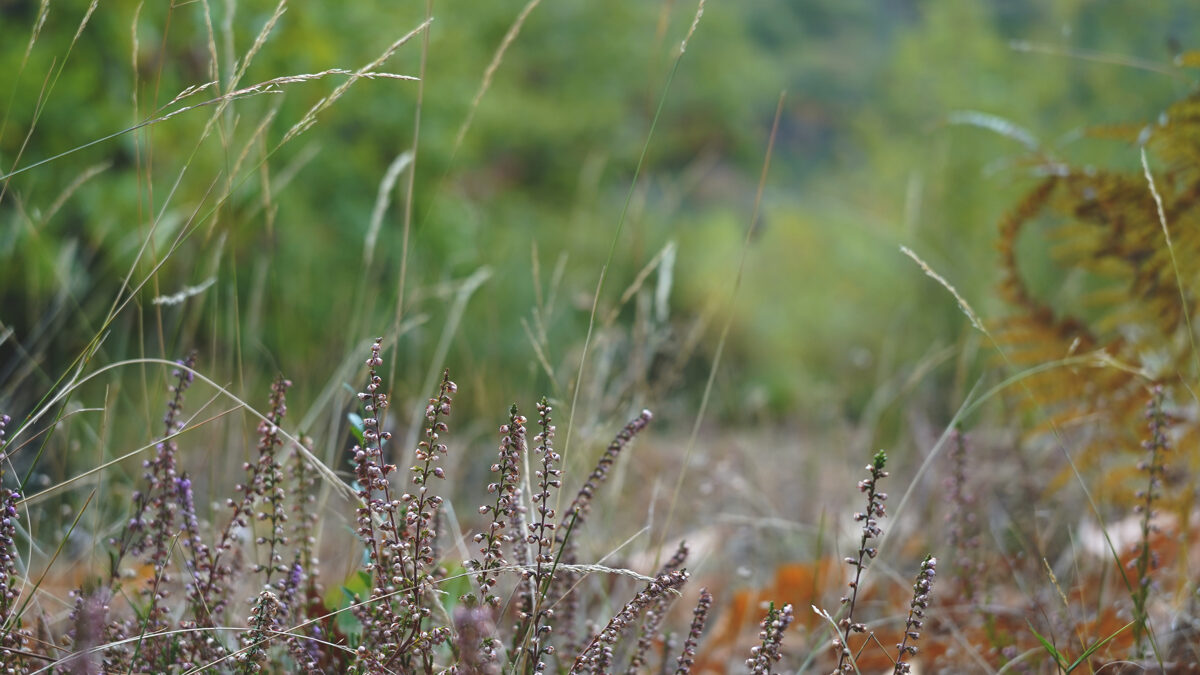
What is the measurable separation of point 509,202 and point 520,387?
5057 mm

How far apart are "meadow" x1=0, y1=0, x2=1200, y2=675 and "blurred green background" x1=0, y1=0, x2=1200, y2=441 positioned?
0.12ft

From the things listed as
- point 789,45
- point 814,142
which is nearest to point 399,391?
point 789,45

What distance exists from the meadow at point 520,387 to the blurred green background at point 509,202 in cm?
4

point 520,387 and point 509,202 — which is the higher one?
point 520,387

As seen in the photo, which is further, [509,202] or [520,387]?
[509,202]

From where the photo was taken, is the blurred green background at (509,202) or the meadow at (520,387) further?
the blurred green background at (509,202)

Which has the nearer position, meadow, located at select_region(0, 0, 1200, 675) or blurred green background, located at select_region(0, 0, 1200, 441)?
meadow, located at select_region(0, 0, 1200, 675)

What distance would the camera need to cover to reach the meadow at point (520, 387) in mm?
991

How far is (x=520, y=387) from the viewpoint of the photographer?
5.85m

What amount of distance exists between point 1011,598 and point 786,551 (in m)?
0.58

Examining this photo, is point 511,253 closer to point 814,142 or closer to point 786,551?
point 786,551

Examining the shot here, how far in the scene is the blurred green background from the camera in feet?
6.57

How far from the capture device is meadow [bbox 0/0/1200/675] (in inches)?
39.0

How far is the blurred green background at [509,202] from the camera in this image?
2.00 metres
